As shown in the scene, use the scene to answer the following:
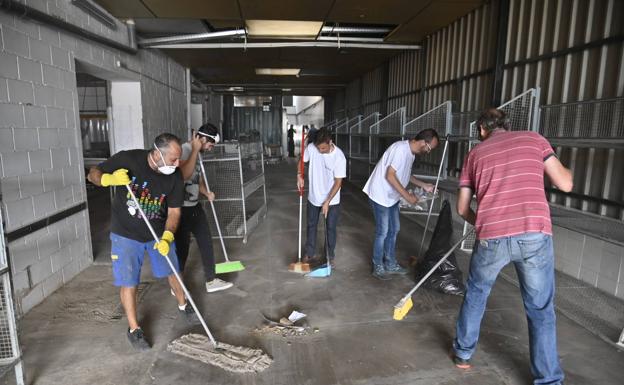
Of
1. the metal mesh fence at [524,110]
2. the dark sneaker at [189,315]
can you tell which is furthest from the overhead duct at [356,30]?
the dark sneaker at [189,315]

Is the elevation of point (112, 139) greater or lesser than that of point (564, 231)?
greater

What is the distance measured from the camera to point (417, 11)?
20.2 feet

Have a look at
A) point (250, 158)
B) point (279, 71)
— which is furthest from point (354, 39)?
point (279, 71)

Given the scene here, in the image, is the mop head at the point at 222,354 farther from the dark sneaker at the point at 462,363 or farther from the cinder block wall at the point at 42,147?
the cinder block wall at the point at 42,147

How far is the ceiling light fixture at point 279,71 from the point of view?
12.2 meters

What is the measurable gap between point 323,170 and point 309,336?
1868 mm

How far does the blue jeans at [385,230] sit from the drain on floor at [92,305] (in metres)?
2.54

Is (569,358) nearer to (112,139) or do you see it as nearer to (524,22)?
(524,22)

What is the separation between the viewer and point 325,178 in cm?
448

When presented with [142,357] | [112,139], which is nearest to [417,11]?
[112,139]

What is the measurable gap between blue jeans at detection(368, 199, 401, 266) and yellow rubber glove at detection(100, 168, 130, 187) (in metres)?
2.56

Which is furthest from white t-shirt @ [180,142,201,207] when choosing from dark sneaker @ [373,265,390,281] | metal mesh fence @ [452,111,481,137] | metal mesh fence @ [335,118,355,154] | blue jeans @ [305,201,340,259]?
metal mesh fence @ [335,118,355,154]

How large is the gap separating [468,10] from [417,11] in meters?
0.82

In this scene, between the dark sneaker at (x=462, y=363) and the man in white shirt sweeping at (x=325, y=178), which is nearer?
the dark sneaker at (x=462, y=363)
